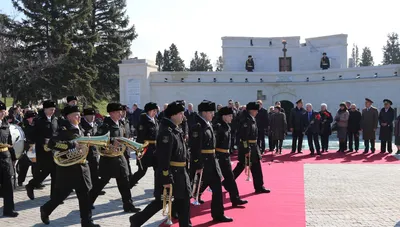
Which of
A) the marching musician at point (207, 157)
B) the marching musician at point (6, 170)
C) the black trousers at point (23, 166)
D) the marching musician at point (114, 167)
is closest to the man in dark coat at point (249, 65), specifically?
the black trousers at point (23, 166)

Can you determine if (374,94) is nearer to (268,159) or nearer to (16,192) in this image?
(268,159)

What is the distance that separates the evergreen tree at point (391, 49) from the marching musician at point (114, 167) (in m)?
72.6

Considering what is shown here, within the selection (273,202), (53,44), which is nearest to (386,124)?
(273,202)

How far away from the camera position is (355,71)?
2791 centimetres

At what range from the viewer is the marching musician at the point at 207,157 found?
6.76 meters

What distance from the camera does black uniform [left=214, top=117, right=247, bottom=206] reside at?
757 centimetres

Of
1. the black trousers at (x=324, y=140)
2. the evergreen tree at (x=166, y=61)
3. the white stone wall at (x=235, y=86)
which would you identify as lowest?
the black trousers at (x=324, y=140)

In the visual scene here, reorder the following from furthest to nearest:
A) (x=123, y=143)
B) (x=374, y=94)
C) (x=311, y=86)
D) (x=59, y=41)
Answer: (x=59, y=41), (x=311, y=86), (x=374, y=94), (x=123, y=143)

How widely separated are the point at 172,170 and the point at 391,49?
75524 millimetres

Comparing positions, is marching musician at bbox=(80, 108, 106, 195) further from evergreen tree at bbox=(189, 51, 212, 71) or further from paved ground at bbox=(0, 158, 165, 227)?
evergreen tree at bbox=(189, 51, 212, 71)

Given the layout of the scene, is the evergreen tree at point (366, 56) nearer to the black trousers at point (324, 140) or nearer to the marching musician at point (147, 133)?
the black trousers at point (324, 140)

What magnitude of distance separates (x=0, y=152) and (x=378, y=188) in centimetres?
780

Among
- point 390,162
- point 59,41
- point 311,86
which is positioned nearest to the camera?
A: point 390,162

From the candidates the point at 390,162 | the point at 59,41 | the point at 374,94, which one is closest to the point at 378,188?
the point at 390,162
